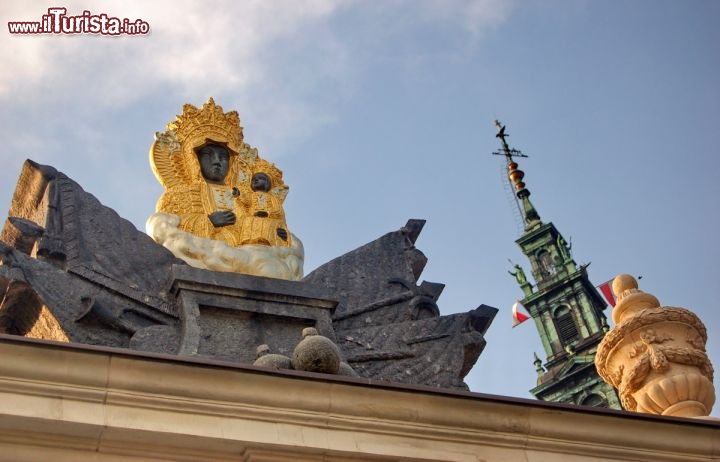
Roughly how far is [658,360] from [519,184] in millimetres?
47237

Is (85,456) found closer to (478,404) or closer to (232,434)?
(232,434)

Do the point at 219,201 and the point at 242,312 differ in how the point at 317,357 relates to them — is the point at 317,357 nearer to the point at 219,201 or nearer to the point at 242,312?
the point at 242,312

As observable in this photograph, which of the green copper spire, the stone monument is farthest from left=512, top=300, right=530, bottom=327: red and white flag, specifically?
the stone monument

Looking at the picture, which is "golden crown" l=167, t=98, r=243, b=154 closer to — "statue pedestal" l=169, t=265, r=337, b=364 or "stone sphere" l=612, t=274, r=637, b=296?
"statue pedestal" l=169, t=265, r=337, b=364

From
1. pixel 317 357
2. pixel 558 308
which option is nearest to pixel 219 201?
pixel 317 357

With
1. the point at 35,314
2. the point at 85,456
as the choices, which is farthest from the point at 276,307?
the point at 85,456

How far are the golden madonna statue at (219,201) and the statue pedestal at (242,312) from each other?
421 mm

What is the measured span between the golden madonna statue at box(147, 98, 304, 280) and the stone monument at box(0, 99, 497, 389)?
0.05 feet

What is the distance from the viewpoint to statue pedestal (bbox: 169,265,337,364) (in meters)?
11.6

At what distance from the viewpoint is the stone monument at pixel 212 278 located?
11242 millimetres

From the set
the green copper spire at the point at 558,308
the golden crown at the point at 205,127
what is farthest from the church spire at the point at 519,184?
the golden crown at the point at 205,127

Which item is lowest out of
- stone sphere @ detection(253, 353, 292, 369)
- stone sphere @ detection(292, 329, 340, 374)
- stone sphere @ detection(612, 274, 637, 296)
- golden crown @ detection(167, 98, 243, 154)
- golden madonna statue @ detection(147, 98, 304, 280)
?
stone sphere @ detection(292, 329, 340, 374)

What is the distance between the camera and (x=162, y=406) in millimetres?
8023

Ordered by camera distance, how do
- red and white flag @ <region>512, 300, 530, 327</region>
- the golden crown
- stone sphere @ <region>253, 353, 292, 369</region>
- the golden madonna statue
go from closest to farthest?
stone sphere @ <region>253, 353, 292, 369</region> → the golden madonna statue → the golden crown → red and white flag @ <region>512, 300, 530, 327</region>
